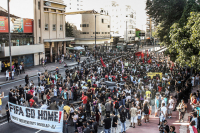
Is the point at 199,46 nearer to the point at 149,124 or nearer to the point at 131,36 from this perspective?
the point at 149,124

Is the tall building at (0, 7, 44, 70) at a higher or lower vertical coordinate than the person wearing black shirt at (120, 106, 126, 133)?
higher

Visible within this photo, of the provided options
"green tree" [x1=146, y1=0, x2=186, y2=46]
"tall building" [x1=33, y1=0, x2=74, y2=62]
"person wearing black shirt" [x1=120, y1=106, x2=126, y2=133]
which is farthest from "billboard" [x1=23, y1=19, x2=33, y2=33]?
"person wearing black shirt" [x1=120, y1=106, x2=126, y2=133]

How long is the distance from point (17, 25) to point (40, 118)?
26170mm

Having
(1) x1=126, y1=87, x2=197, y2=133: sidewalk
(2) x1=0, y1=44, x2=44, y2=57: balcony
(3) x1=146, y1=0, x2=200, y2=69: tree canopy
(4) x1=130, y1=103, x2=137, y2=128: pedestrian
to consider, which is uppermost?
(3) x1=146, y1=0, x2=200, y2=69: tree canopy

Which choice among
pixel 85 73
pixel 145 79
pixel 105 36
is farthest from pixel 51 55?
pixel 105 36

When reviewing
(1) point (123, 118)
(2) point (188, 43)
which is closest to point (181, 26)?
(2) point (188, 43)

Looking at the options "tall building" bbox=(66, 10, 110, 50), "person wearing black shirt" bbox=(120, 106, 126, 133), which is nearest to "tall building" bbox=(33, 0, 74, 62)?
"tall building" bbox=(66, 10, 110, 50)

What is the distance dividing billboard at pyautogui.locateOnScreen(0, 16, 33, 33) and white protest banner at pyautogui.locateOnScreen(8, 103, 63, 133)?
22.1m

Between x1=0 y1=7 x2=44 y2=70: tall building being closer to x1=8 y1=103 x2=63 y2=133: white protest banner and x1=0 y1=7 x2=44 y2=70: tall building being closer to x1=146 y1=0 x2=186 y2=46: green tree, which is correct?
x1=146 y1=0 x2=186 y2=46: green tree

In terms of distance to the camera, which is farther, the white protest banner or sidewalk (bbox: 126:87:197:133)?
sidewalk (bbox: 126:87:197:133)

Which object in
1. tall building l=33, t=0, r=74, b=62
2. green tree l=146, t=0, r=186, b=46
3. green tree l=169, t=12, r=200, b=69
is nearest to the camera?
green tree l=169, t=12, r=200, b=69

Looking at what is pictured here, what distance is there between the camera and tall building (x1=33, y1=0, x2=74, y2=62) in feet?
124

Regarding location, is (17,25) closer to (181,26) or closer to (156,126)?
(181,26)

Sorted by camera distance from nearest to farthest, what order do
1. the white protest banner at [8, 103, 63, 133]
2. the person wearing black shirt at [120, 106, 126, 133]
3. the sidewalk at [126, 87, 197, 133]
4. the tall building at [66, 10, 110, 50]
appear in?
the white protest banner at [8, 103, 63, 133]
the person wearing black shirt at [120, 106, 126, 133]
the sidewalk at [126, 87, 197, 133]
the tall building at [66, 10, 110, 50]
